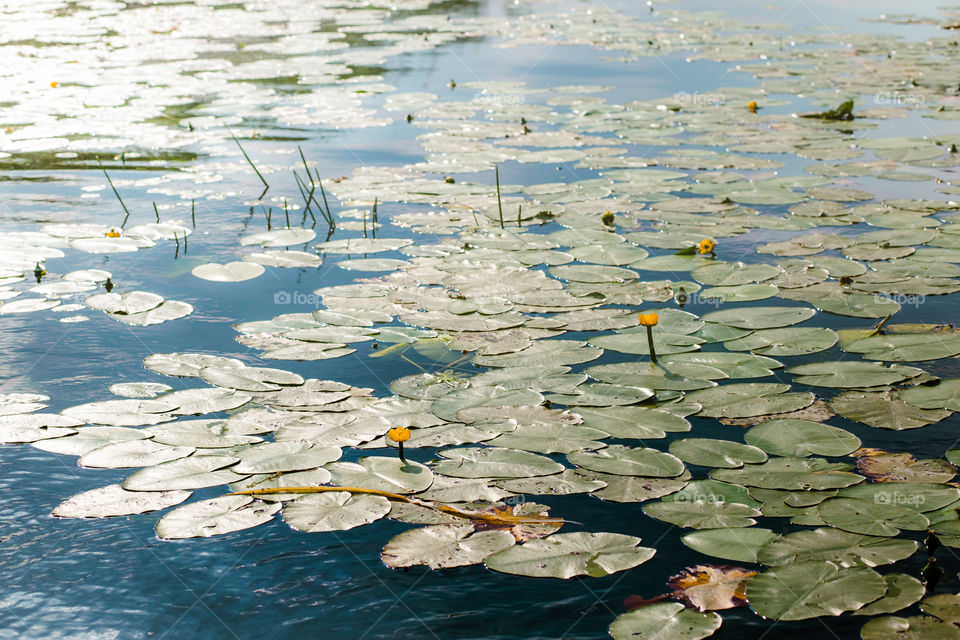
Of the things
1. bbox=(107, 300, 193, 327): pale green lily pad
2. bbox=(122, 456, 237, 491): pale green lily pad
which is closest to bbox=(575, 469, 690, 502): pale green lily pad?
bbox=(122, 456, 237, 491): pale green lily pad

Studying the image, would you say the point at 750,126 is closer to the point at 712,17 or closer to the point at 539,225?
the point at 539,225

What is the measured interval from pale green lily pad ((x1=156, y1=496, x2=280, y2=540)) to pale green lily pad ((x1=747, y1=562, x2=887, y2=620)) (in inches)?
44.1

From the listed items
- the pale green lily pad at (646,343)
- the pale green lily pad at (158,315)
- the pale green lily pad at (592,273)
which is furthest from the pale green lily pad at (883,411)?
the pale green lily pad at (158,315)

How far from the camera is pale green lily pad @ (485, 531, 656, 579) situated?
1845 millimetres

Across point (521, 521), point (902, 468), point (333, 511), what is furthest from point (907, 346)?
point (333, 511)

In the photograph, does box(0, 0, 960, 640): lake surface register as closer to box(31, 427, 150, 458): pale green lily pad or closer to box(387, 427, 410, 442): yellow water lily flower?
box(31, 427, 150, 458): pale green lily pad

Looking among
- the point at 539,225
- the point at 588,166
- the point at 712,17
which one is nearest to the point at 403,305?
the point at 539,225

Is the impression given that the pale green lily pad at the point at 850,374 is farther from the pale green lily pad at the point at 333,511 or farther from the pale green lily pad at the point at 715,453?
the pale green lily pad at the point at 333,511

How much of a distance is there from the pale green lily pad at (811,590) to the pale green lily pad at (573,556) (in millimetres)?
251

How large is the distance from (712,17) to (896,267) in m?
8.77

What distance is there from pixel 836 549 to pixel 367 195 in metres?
3.30

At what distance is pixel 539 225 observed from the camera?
413 centimetres

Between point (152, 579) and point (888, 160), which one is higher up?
point (888, 160)

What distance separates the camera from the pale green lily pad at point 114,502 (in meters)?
2.09
